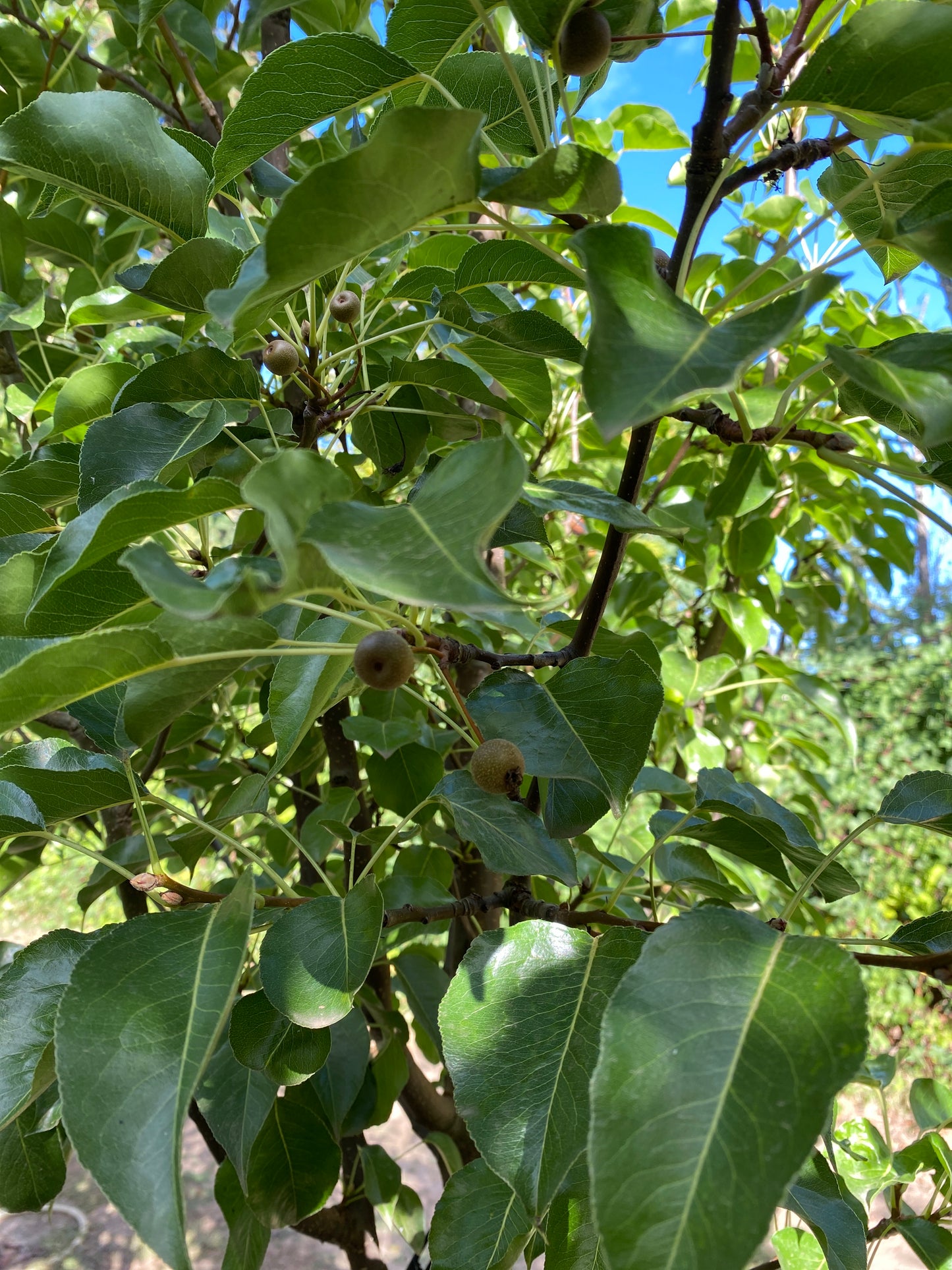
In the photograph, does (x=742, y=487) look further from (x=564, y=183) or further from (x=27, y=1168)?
(x=27, y=1168)

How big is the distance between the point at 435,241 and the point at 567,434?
2.37 feet

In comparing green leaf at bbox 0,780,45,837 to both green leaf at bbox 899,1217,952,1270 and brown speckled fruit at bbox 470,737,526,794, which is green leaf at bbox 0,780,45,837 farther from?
green leaf at bbox 899,1217,952,1270

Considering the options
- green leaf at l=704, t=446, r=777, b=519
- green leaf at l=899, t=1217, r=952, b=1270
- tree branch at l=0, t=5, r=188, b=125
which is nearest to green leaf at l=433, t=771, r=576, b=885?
green leaf at l=899, t=1217, r=952, b=1270

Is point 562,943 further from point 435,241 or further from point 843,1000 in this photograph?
point 435,241

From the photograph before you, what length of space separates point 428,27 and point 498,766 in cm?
54

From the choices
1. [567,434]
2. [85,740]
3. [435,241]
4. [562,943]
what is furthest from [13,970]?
[567,434]

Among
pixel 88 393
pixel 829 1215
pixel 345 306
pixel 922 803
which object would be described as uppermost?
pixel 345 306

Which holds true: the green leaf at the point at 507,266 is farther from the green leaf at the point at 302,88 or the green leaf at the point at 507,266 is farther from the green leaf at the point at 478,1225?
the green leaf at the point at 478,1225

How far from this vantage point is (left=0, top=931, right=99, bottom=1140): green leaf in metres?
0.53

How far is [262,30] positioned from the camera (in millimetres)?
Answer: 1259

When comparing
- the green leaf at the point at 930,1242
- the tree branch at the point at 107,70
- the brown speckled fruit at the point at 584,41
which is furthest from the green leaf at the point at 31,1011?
the tree branch at the point at 107,70

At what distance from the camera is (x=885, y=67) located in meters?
0.45

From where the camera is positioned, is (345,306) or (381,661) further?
(345,306)

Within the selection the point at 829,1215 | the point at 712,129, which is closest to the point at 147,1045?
the point at 829,1215
